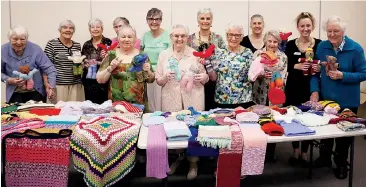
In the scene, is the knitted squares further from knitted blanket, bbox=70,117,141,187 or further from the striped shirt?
the striped shirt

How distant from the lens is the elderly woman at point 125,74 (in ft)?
11.1

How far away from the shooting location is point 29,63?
12.2 ft

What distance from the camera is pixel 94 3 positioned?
5285 millimetres

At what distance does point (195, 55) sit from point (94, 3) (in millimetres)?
2422

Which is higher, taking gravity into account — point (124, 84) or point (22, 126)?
point (124, 84)

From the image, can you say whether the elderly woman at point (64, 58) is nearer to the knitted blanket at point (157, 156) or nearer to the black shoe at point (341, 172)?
the knitted blanket at point (157, 156)

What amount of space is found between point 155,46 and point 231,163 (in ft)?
6.23

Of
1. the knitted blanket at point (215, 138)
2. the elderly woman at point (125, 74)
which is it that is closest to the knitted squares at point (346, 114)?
the knitted blanket at point (215, 138)

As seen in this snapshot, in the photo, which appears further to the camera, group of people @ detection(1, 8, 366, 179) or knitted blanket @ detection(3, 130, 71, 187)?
group of people @ detection(1, 8, 366, 179)

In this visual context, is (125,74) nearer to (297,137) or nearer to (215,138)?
(215,138)

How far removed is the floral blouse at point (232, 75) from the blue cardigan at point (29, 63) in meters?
1.64

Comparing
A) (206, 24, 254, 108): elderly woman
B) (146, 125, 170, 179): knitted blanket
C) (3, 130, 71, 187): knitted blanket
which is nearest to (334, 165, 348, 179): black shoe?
(206, 24, 254, 108): elderly woman

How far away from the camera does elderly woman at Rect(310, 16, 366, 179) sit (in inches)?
132

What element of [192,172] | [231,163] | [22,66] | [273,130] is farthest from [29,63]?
[273,130]
